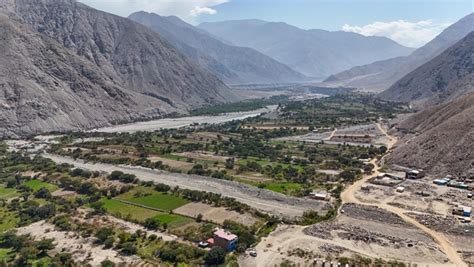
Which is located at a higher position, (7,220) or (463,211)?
(463,211)

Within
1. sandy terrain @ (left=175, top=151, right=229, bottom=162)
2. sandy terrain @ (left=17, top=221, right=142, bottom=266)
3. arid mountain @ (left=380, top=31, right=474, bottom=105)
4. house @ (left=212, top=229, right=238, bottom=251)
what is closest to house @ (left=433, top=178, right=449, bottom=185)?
house @ (left=212, top=229, right=238, bottom=251)

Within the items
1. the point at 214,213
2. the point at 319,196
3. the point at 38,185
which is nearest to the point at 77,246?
the point at 214,213

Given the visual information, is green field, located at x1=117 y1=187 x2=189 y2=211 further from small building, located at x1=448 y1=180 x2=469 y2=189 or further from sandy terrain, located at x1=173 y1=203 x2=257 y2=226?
small building, located at x1=448 y1=180 x2=469 y2=189

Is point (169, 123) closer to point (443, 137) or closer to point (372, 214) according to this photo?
point (443, 137)

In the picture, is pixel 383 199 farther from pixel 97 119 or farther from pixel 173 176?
pixel 97 119

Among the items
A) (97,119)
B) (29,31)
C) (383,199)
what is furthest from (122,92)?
(383,199)

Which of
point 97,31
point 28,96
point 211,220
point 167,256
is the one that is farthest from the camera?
point 97,31
